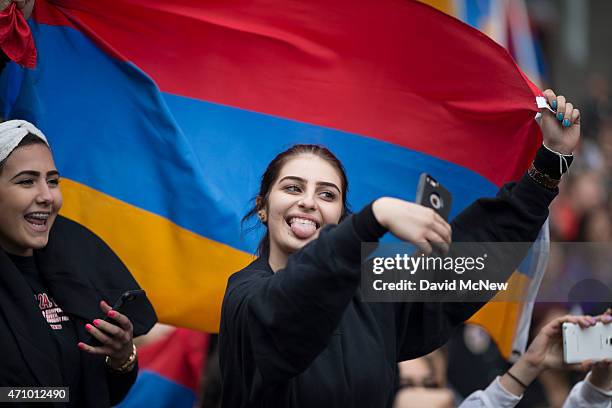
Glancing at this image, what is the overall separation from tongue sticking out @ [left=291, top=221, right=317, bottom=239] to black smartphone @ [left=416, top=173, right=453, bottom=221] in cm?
45

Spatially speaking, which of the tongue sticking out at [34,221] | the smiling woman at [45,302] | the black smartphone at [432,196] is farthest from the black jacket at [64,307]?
the black smartphone at [432,196]

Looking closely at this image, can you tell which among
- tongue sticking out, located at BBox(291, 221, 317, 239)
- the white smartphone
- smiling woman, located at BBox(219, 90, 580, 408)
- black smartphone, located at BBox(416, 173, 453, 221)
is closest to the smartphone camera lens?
black smartphone, located at BBox(416, 173, 453, 221)

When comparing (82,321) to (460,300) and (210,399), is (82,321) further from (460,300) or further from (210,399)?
(210,399)

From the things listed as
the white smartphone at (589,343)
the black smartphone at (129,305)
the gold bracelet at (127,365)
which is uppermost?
the white smartphone at (589,343)

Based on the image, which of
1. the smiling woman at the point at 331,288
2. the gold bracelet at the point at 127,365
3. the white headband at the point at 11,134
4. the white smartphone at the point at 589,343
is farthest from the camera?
the white smartphone at the point at 589,343

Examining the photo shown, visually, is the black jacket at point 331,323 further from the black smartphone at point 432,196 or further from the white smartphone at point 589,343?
→ the white smartphone at point 589,343

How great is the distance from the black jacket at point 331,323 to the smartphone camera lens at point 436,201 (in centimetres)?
31

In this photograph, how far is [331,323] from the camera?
3.00m

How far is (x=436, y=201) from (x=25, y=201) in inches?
53.4

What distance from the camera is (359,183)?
15.3ft

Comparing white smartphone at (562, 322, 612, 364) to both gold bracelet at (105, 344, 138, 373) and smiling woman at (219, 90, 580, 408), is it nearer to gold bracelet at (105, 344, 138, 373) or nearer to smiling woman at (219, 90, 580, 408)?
smiling woman at (219, 90, 580, 408)

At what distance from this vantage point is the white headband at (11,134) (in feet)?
11.8

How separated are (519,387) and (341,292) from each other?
1.48 m

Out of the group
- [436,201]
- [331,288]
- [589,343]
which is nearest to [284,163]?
[436,201]
